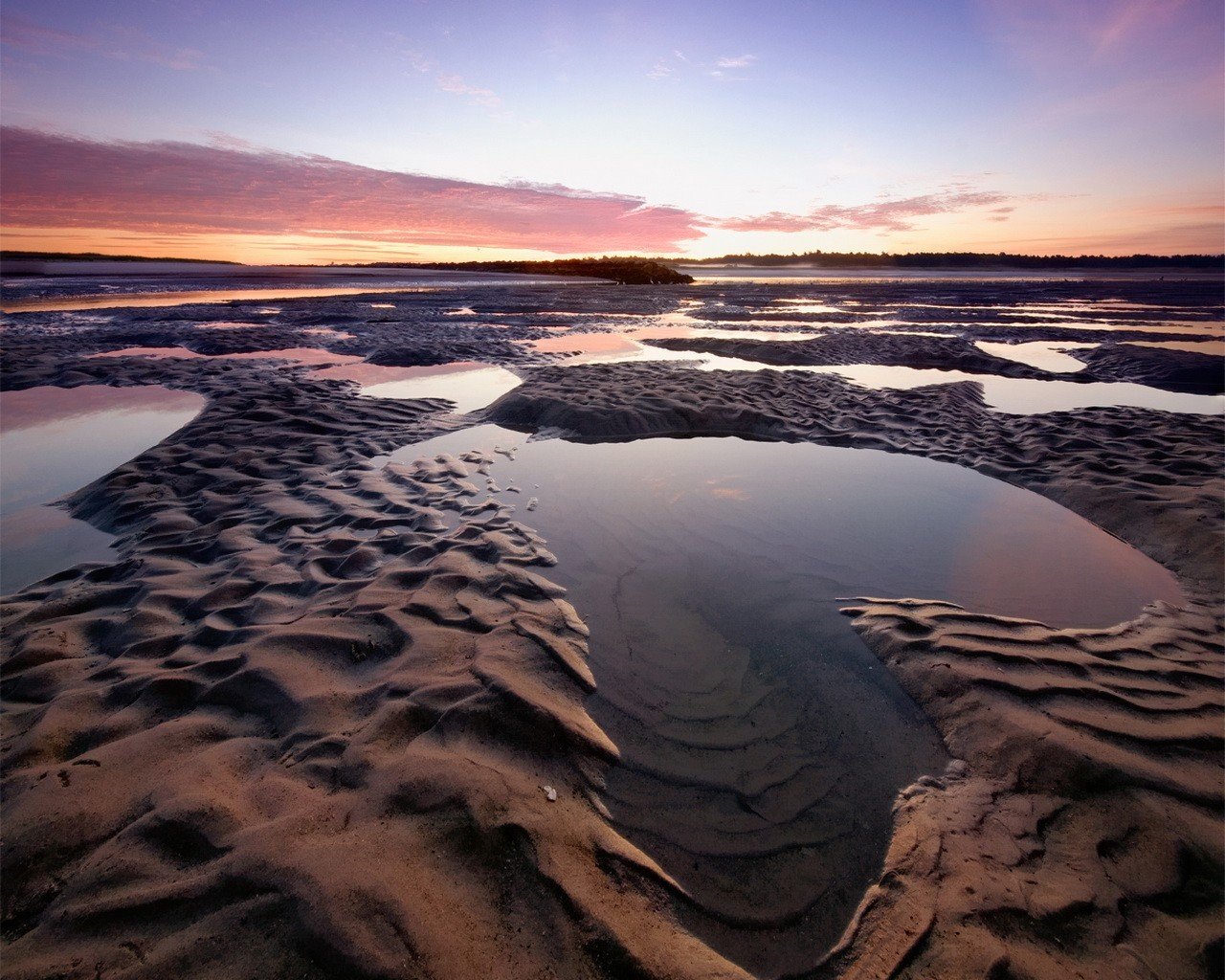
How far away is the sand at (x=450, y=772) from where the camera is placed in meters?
1.97

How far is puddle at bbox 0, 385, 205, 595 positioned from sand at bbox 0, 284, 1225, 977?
382 millimetres

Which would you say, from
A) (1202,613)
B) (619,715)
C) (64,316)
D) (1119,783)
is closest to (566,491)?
(619,715)

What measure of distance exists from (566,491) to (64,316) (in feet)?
97.2

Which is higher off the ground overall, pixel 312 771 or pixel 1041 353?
pixel 1041 353

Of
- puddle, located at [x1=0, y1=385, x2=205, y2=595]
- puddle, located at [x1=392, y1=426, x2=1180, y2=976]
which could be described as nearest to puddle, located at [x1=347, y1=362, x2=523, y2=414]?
puddle, located at [x1=0, y1=385, x2=205, y2=595]

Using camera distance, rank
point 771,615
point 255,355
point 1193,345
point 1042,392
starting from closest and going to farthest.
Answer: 1. point 771,615
2. point 1042,392
3. point 255,355
4. point 1193,345

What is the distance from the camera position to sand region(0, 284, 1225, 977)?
1.97 meters

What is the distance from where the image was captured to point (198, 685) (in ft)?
10.2

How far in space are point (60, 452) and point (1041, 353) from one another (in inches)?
988

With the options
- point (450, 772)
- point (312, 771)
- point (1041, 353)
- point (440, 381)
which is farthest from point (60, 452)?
point (1041, 353)

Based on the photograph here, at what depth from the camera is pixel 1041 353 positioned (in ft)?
59.2

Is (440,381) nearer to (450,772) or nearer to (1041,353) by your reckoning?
(450,772)

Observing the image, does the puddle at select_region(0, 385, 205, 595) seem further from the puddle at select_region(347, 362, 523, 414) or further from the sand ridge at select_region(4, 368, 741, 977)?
the puddle at select_region(347, 362, 523, 414)

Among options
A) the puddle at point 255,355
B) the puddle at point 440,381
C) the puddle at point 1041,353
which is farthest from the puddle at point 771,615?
the puddle at point 1041,353
